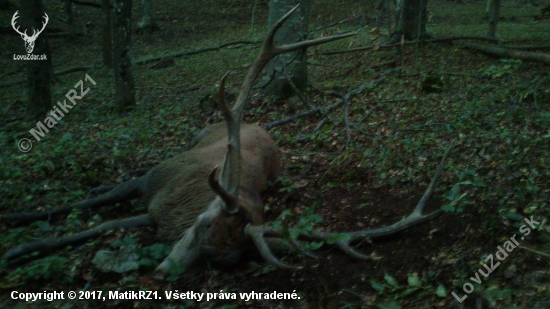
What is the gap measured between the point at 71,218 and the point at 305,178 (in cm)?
265

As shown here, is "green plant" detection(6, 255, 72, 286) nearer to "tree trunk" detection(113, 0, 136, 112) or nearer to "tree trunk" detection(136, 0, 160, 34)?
"tree trunk" detection(113, 0, 136, 112)

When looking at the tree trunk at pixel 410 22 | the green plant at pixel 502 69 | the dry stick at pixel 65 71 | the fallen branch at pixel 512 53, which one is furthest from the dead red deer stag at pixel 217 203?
the dry stick at pixel 65 71

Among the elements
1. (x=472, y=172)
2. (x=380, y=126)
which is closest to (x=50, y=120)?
(x=380, y=126)

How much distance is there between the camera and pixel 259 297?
13.2ft

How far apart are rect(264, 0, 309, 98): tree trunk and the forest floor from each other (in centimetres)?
28

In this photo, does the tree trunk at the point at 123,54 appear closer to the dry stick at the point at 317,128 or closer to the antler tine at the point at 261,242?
the dry stick at the point at 317,128

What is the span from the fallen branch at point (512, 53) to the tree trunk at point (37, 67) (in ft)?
27.0

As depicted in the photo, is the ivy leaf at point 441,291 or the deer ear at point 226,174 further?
the deer ear at point 226,174

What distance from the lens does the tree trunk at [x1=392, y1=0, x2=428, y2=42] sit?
11961 mm

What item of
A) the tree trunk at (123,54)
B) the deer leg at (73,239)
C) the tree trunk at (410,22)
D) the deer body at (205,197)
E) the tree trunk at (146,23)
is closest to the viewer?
the deer body at (205,197)

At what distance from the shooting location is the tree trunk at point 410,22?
11961 mm

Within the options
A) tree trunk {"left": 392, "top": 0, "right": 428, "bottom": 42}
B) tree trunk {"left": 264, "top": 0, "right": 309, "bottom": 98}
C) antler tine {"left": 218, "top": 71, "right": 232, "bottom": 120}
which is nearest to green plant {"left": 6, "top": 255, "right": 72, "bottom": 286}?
antler tine {"left": 218, "top": 71, "right": 232, "bottom": 120}

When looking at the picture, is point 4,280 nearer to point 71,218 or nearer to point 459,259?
point 71,218

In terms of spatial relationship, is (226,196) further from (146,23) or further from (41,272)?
(146,23)
